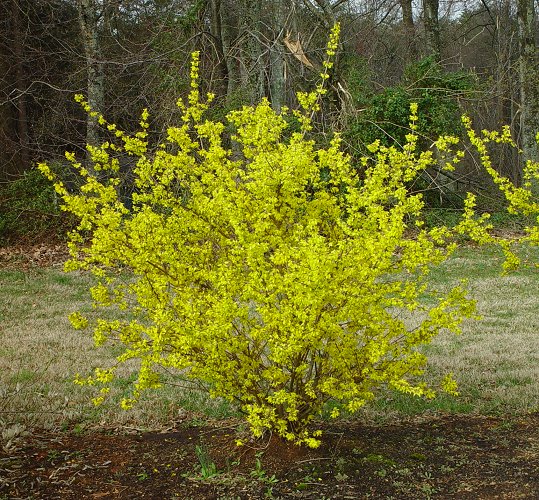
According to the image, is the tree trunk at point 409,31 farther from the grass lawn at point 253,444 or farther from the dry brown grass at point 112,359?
the grass lawn at point 253,444

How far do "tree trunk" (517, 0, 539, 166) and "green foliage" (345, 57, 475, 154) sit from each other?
3.37 metres

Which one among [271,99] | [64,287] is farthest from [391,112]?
[64,287]

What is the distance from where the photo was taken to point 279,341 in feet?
12.9

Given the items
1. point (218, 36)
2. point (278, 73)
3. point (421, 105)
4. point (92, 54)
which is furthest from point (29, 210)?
point (421, 105)

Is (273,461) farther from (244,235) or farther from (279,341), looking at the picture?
(244,235)

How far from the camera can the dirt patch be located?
13.1 feet

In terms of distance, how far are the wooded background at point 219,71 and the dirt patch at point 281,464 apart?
Result: 6000 mm

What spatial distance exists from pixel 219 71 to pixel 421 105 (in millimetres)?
4557

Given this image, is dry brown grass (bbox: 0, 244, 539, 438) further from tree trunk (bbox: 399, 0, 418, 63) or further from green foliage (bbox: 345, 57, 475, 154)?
tree trunk (bbox: 399, 0, 418, 63)

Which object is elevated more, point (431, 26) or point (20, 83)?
point (431, 26)

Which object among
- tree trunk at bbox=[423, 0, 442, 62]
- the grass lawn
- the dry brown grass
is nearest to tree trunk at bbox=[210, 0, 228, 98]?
the dry brown grass

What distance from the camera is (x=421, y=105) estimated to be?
14.9 metres

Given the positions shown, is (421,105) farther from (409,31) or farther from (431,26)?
(409,31)

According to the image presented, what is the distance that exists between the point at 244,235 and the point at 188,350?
0.80 m
